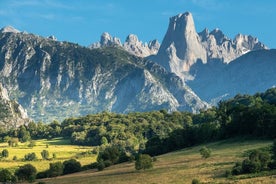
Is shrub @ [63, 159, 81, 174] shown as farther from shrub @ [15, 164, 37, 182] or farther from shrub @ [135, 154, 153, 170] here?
shrub @ [135, 154, 153, 170]

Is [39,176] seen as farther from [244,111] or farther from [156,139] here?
[244,111]

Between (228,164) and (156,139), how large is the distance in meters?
88.8

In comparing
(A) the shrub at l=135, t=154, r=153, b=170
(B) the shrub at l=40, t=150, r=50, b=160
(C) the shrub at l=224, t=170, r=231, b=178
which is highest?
(B) the shrub at l=40, t=150, r=50, b=160

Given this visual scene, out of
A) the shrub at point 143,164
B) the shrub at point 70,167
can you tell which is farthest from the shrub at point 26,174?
the shrub at point 143,164

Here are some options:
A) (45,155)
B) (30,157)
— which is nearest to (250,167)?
(45,155)

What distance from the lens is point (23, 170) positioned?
106 metres

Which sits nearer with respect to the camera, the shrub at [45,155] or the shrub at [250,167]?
the shrub at [250,167]

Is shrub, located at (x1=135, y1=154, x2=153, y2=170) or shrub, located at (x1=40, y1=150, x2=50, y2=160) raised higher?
shrub, located at (x1=40, y1=150, x2=50, y2=160)

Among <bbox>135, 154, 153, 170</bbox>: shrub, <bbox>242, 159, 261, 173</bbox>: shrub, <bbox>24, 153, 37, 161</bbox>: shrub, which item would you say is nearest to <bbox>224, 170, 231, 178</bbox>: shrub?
<bbox>242, 159, 261, 173</bbox>: shrub

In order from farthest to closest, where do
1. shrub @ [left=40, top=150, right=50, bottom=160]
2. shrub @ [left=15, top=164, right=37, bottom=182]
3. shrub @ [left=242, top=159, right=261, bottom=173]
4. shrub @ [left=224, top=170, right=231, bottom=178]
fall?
shrub @ [left=40, top=150, right=50, bottom=160] → shrub @ [left=15, top=164, right=37, bottom=182] → shrub @ [left=242, top=159, right=261, bottom=173] → shrub @ [left=224, top=170, right=231, bottom=178]

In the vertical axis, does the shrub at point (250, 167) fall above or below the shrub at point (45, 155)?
below

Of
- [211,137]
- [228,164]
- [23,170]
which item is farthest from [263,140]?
[23,170]

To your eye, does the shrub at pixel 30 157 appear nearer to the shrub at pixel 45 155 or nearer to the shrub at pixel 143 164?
the shrub at pixel 45 155

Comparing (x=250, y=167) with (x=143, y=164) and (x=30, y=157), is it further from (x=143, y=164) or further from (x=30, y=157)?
(x=30, y=157)
